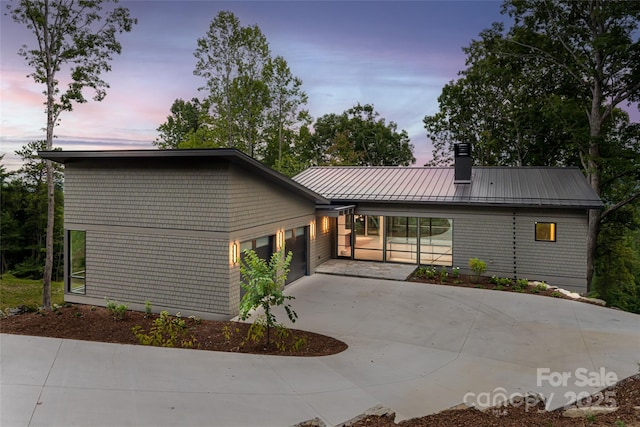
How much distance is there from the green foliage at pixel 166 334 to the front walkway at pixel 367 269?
642 cm


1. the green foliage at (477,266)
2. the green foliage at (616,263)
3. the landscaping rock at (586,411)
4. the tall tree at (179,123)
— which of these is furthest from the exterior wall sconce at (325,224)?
the tall tree at (179,123)

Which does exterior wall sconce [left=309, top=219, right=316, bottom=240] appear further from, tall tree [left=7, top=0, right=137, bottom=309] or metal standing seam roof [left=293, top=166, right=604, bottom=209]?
tall tree [left=7, top=0, right=137, bottom=309]

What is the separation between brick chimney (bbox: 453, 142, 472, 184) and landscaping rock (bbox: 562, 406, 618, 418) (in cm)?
1176

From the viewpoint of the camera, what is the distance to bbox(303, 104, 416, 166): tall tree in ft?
115

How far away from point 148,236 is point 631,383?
→ 10002 mm

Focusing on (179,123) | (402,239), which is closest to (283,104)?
(402,239)

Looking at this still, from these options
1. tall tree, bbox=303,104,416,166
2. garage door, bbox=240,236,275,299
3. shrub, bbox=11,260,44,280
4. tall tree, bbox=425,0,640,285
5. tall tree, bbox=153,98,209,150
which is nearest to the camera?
garage door, bbox=240,236,275,299

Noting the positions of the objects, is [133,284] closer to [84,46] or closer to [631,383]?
[84,46]

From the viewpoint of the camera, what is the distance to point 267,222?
11.0 m

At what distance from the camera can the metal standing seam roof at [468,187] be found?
13.4 metres

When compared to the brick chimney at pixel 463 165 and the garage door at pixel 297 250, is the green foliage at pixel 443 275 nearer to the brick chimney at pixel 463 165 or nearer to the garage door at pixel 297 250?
the brick chimney at pixel 463 165

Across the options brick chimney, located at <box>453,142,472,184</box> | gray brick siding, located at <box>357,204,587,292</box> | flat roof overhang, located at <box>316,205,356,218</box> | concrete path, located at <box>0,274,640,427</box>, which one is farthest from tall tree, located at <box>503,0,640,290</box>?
flat roof overhang, located at <box>316,205,356,218</box>

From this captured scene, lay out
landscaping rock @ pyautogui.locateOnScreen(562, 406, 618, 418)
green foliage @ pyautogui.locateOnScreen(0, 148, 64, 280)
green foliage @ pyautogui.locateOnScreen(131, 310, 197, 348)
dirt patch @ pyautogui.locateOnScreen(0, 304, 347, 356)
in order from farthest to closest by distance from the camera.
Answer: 1. green foliage @ pyautogui.locateOnScreen(0, 148, 64, 280)
2. green foliage @ pyautogui.locateOnScreen(131, 310, 197, 348)
3. dirt patch @ pyautogui.locateOnScreen(0, 304, 347, 356)
4. landscaping rock @ pyautogui.locateOnScreen(562, 406, 618, 418)

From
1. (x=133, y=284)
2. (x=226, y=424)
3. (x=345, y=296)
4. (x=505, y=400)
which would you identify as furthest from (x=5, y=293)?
(x=505, y=400)
